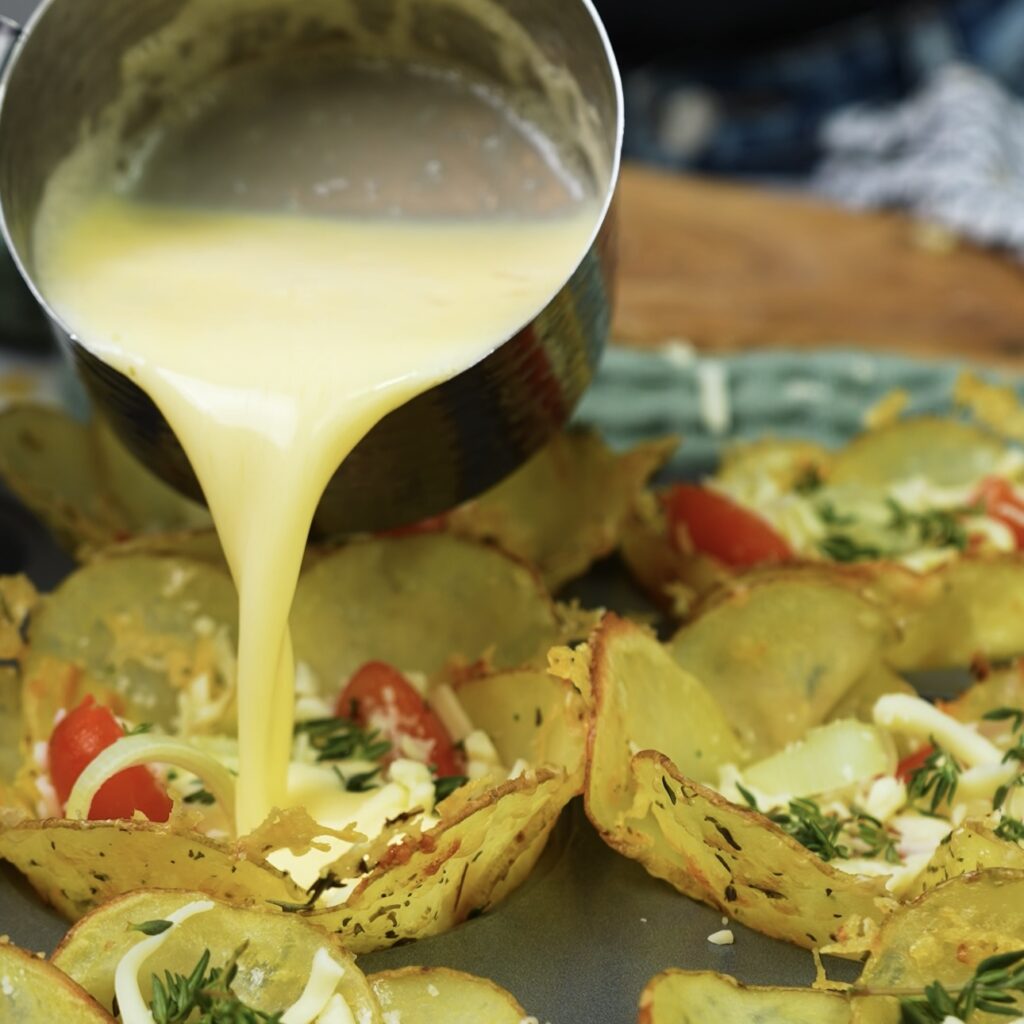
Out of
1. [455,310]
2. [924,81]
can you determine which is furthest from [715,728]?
[924,81]

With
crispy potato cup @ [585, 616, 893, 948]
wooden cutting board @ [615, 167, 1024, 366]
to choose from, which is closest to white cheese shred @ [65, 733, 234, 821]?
crispy potato cup @ [585, 616, 893, 948]

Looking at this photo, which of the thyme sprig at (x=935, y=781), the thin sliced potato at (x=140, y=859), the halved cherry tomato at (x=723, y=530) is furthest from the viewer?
the halved cherry tomato at (x=723, y=530)

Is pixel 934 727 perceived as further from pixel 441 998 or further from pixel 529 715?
pixel 441 998

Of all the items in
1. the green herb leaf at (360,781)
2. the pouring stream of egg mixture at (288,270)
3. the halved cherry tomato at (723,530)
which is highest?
the pouring stream of egg mixture at (288,270)

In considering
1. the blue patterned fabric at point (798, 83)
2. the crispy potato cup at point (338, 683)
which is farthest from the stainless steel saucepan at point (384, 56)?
the blue patterned fabric at point (798, 83)

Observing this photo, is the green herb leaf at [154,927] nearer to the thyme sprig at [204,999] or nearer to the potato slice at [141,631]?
the thyme sprig at [204,999]

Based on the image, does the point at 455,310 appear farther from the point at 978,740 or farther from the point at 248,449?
the point at 978,740

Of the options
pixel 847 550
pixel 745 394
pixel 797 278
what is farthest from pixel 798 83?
pixel 847 550
